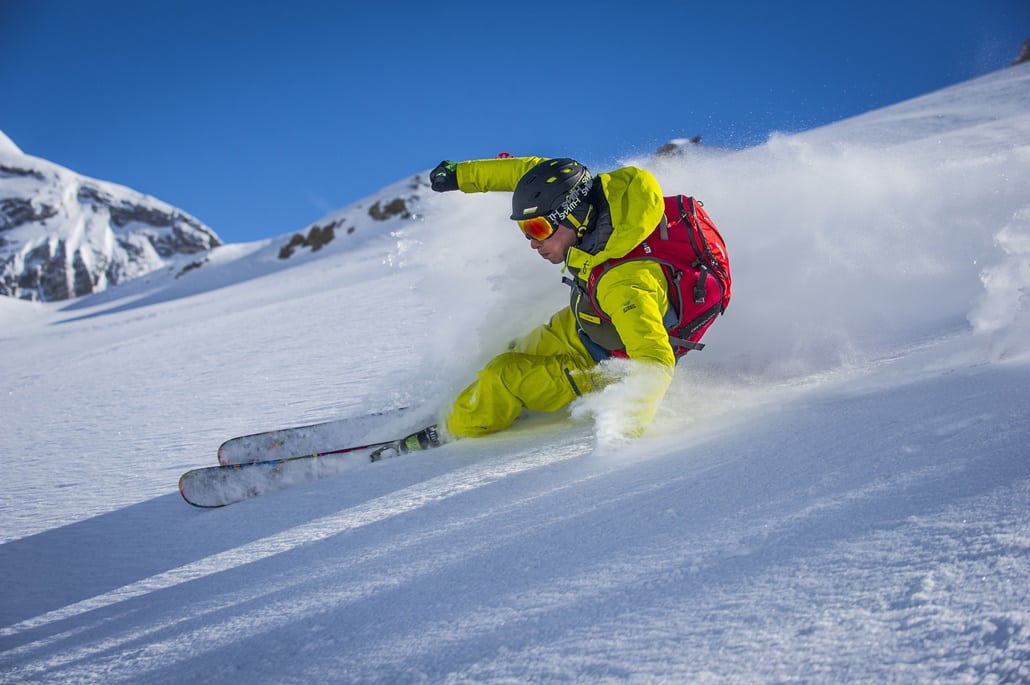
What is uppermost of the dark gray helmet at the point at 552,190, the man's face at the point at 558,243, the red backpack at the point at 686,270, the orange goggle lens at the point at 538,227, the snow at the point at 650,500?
the dark gray helmet at the point at 552,190

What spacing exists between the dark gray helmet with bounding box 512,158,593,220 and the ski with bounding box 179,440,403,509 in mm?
1426

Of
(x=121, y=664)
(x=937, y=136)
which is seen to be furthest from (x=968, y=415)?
(x=937, y=136)

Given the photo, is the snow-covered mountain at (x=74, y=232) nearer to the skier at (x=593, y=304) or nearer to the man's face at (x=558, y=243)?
the skier at (x=593, y=304)

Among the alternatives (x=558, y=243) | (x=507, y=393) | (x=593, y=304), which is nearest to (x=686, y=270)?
(x=593, y=304)

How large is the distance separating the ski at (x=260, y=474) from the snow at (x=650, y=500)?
0.34 feet

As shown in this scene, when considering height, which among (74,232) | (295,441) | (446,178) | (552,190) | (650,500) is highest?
(74,232)

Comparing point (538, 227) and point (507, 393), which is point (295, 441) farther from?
point (538, 227)

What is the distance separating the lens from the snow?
127cm

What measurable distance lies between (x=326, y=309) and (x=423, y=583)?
987 centimetres

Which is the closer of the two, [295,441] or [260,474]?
[260,474]

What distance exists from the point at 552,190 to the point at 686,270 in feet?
2.65

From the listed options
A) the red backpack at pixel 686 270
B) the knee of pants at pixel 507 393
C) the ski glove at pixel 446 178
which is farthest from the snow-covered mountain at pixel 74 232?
the red backpack at pixel 686 270

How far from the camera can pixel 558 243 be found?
10.7 feet

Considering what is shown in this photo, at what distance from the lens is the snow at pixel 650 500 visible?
1272 millimetres
